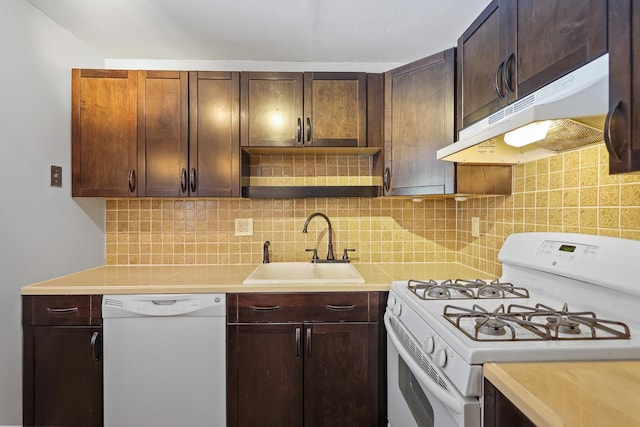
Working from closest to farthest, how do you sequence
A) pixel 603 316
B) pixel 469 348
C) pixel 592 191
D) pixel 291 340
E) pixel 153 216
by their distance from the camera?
pixel 469 348, pixel 603 316, pixel 592 191, pixel 291 340, pixel 153 216

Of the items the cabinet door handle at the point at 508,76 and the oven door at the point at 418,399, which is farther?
the cabinet door handle at the point at 508,76

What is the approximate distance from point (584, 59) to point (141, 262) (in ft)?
8.09

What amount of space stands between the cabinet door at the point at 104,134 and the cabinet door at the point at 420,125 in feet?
4.97

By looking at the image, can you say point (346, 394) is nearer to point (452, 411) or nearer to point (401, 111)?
point (452, 411)

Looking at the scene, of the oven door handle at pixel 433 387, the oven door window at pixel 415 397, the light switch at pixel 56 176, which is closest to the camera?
the oven door handle at pixel 433 387

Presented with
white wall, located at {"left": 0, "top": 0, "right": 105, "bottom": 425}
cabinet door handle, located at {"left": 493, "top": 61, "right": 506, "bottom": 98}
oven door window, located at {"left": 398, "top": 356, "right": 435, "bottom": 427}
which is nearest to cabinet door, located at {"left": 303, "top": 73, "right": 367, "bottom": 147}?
cabinet door handle, located at {"left": 493, "top": 61, "right": 506, "bottom": 98}

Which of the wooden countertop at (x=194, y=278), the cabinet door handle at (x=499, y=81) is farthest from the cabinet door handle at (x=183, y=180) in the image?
the cabinet door handle at (x=499, y=81)

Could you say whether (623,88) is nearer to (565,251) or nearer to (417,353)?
(565,251)

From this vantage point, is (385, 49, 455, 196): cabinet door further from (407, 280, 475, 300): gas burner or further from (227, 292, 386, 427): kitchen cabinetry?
(227, 292, 386, 427): kitchen cabinetry

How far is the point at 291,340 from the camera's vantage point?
5.45ft

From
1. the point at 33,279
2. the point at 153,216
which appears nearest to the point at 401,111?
the point at 153,216

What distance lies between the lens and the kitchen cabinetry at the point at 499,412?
69 centimetres

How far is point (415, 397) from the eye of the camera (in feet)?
3.98

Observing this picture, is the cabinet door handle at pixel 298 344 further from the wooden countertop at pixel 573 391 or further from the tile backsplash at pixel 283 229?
the wooden countertop at pixel 573 391
